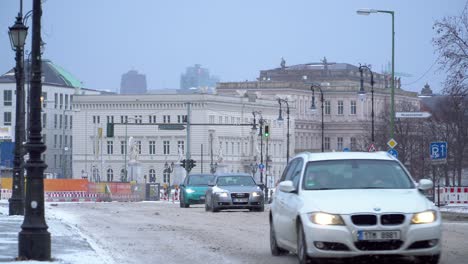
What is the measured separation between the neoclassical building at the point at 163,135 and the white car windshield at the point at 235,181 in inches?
3869

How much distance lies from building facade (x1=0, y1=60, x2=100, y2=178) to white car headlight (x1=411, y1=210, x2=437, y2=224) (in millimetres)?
131916

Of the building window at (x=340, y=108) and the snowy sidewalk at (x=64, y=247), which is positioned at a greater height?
the building window at (x=340, y=108)

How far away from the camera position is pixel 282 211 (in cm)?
1905

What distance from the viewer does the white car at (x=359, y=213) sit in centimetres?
1644

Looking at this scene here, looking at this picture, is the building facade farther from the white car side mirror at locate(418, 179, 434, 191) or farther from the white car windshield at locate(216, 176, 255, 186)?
the white car side mirror at locate(418, 179, 434, 191)

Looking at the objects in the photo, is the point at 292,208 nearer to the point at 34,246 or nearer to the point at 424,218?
the point at 424,218

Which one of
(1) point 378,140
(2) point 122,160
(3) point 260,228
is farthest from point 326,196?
(2) point 122,160

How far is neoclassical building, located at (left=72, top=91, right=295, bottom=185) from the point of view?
14650 cm

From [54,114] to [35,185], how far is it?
453ft

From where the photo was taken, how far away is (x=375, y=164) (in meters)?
18.5

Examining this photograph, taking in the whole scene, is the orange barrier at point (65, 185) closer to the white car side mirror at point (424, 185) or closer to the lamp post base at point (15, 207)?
the lamp post base at point (15, 207)

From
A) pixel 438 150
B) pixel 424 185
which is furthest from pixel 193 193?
pixel 424 185

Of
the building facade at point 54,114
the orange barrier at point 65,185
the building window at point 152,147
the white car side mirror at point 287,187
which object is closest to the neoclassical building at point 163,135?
the building window at point 152,147

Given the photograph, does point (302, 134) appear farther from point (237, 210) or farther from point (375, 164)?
point (375, 164)
